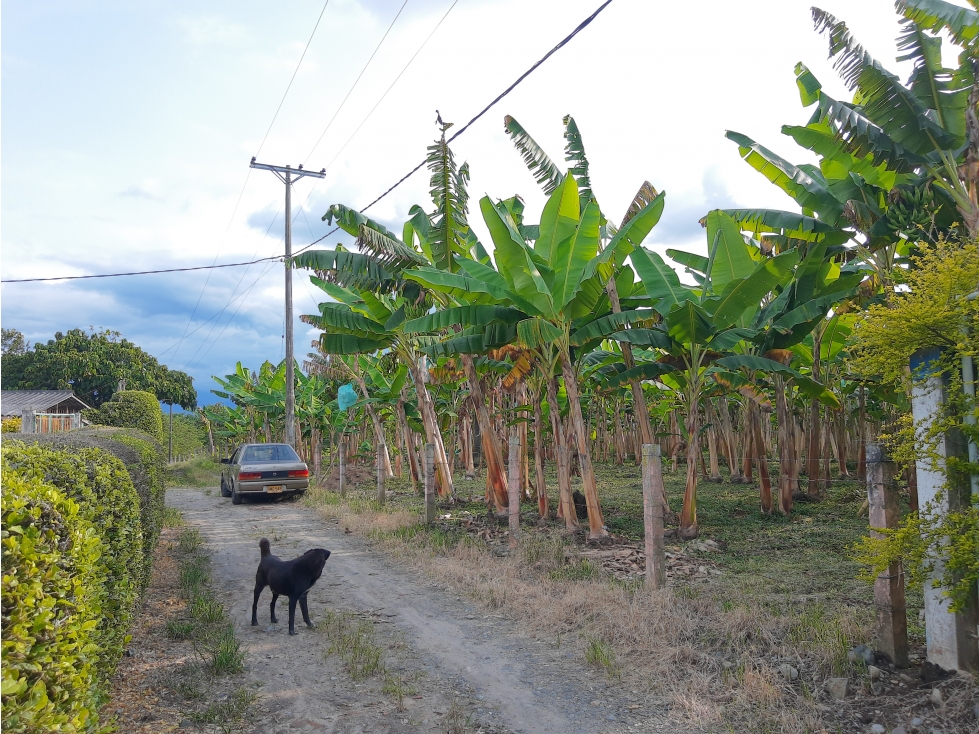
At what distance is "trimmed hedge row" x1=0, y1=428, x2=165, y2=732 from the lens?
2.46 m

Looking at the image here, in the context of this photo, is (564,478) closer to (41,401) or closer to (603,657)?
(603,657)

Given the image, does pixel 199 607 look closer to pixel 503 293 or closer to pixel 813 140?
pixel 503 293

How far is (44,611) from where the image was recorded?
2617 millimetres

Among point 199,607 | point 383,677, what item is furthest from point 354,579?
point 383,677

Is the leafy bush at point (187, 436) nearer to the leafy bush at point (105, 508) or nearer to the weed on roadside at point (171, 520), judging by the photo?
the weed on roadside at point (171, 520)

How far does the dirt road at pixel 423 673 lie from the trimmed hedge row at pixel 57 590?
4.48 feet

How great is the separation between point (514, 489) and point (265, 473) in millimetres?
9687

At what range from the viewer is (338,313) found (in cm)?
1301

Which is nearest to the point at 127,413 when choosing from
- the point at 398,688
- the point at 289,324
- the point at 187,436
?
the point at 289,324

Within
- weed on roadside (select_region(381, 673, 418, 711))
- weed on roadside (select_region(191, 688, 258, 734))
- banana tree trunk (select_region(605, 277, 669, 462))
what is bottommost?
weed on roadside (select_region(381, 673, 418, 711))

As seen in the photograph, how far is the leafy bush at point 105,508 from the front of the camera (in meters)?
3.78

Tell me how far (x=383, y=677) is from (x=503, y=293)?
18.7 feet

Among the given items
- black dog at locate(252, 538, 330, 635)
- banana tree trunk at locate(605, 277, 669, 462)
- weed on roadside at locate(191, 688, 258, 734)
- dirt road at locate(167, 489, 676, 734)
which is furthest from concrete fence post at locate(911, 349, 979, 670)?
banana tree trunk at locate(605, 277, 669, 462)

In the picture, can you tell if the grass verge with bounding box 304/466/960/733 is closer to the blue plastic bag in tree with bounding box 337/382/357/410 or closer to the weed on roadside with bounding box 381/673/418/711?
the weed on roadside with bounding box 381/673/418/711
